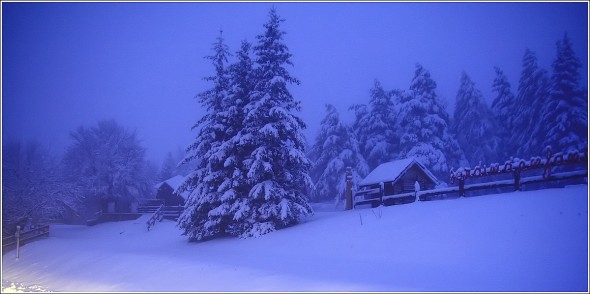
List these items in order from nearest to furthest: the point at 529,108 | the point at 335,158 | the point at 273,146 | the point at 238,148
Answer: the point at 273,146 < the point at 238,148 < the point at 529,108 < the point at 335,158

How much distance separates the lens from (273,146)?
17.5 metres

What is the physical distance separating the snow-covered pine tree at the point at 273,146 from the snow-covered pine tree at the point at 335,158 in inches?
708

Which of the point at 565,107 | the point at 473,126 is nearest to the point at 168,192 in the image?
the point at 473,126

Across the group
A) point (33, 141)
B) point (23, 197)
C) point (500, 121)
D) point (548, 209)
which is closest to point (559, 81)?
point (500, 121)

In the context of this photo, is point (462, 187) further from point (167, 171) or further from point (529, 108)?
point (167, 171)

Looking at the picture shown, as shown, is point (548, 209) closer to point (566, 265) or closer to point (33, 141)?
point (566, 265)

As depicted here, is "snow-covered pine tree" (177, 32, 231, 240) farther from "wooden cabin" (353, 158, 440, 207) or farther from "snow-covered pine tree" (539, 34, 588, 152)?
"snow-covered pine tree" (539, 34, 588, 152)

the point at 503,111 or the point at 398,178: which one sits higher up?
the point at 503,111

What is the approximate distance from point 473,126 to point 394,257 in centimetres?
3133

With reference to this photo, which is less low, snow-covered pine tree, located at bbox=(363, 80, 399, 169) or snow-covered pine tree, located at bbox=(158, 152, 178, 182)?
snow-covered pine tree, located at bbox=(363, 80, 399, 169)

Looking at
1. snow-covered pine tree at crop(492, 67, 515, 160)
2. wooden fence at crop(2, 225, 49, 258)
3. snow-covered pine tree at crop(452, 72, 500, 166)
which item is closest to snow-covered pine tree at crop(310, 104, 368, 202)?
snow-covered pine tree at crop(452, 72, 500, 166)

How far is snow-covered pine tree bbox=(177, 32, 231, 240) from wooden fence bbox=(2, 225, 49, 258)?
12.6 metres

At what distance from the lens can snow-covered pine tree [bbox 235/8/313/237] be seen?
16703mm

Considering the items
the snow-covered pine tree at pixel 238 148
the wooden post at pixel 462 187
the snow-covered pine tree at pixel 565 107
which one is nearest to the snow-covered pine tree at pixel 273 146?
the snow-covered pine tree at pixel 238 148
